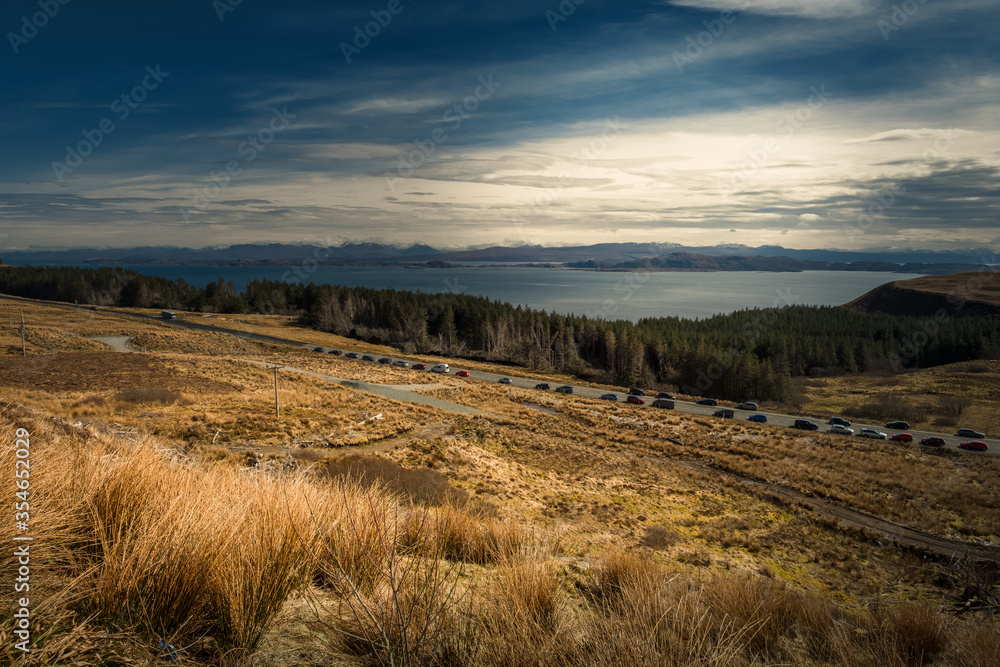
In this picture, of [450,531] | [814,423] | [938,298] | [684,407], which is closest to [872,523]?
[450,531]

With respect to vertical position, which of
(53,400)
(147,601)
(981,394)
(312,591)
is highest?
(147,601)

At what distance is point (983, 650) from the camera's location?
2.80 metres

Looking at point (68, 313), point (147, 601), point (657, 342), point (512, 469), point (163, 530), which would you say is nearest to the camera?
point (147, 601)

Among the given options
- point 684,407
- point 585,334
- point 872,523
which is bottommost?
point 684,407

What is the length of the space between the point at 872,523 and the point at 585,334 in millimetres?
70005

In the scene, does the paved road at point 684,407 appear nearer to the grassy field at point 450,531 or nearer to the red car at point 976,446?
the red car at point 976,446

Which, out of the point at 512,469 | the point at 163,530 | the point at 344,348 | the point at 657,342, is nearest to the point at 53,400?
the point at 512,469

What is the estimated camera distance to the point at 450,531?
16.5 ft

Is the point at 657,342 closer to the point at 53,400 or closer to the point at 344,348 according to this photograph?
the point at 344,348

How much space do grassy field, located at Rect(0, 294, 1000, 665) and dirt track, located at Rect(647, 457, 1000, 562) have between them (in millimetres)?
678

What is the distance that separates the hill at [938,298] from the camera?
16100cm

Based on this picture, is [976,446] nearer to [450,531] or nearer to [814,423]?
[814,423]

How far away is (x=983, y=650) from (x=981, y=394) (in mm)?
83758

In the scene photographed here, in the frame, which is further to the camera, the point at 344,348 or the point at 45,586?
the point at 344,348
